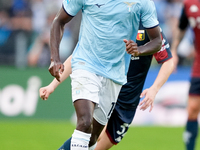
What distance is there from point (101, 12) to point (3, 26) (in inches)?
285

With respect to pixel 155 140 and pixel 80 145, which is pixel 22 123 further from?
pixel 80 145

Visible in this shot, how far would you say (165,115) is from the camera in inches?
443

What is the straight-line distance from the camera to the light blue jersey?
4750mm

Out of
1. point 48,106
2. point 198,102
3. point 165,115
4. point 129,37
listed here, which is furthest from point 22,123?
point 129,37

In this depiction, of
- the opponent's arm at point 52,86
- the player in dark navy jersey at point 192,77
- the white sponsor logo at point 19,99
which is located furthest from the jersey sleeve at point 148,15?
the white sponsor logo at point 19,99

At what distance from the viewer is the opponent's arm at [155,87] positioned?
16.0 feet

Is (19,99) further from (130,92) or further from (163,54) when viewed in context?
(163,54)

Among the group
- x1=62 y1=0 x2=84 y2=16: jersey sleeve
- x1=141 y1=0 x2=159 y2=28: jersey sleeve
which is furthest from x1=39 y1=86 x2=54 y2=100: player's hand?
x1=141 y1=0 x2=159 y2=28: jersey sleeve

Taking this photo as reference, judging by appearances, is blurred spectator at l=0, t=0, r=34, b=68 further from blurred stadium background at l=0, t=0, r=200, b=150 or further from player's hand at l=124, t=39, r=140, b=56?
player's hand at l=124, t=39, r=140, b=56

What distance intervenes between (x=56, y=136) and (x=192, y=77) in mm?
3164

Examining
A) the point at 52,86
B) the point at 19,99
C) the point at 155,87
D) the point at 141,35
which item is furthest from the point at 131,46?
the point at 19,99

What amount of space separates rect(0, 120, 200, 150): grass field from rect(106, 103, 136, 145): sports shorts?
2.23m

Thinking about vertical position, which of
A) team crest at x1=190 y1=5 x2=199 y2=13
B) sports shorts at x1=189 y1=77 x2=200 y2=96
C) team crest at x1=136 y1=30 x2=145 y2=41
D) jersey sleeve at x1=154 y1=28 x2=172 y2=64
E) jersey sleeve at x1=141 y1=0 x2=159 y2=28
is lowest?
sports shorts at x1=189 y1=77 x2=200 y2=96

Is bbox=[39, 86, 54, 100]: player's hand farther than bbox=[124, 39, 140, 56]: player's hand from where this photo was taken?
Yes
